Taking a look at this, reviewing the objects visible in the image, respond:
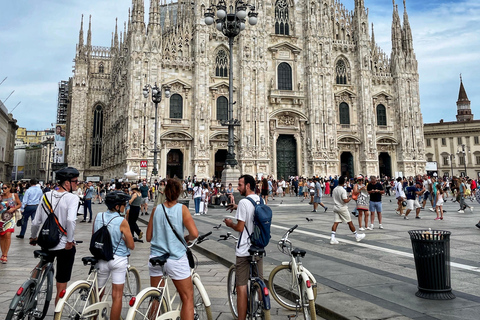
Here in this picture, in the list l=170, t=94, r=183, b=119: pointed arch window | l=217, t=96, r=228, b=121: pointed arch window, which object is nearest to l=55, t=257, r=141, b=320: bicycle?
l=170, t=94, r=183, b=119: pointed arch window

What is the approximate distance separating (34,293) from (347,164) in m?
33.6

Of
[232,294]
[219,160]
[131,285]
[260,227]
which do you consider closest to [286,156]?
[219,160]

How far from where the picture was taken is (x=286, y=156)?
33.1 metres

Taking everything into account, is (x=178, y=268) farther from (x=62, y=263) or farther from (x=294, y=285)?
(x=62, y=263)

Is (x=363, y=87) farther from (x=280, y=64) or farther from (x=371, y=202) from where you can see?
(x=371, y=202)

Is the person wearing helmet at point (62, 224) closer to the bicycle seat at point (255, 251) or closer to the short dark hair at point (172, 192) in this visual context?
the short dark hair at point (172, 192)

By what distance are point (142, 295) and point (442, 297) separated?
11.6 feet

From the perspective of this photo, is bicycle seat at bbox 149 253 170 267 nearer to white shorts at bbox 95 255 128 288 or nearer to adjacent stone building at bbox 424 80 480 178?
white shorts at bbox 95 255 128 288

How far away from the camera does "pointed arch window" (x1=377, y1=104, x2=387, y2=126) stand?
35.5 meters

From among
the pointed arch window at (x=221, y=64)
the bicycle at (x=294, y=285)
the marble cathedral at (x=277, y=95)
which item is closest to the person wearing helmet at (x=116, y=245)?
the bicycle at (x=294, y=285)

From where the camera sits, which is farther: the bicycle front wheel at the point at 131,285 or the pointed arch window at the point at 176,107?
the pointed arch window at the point at 176,107

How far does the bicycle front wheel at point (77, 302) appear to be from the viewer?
3.28 meters

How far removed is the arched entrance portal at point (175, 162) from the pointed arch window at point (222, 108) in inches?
192

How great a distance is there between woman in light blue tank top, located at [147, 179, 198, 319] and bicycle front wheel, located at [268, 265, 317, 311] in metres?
1.36
